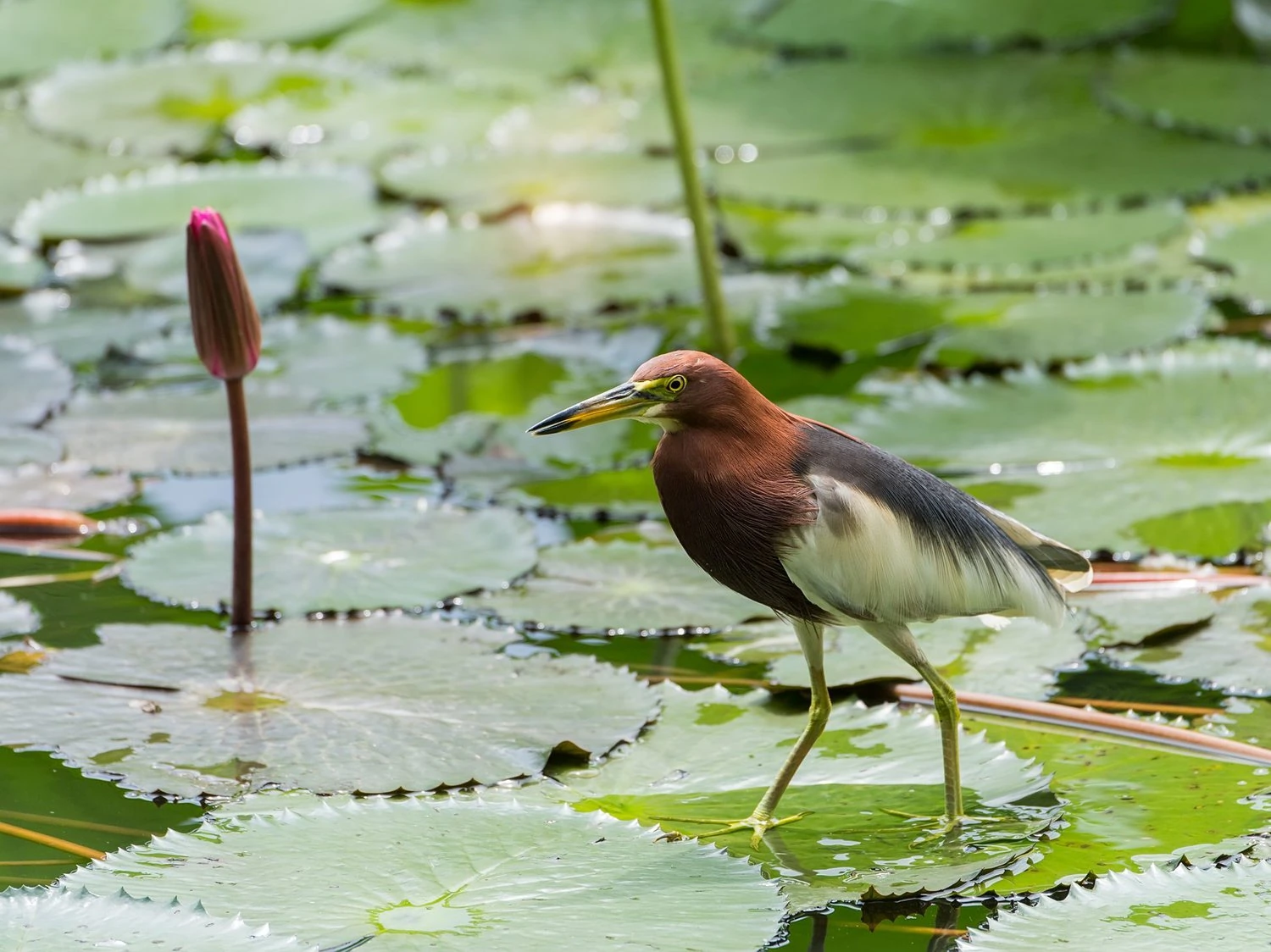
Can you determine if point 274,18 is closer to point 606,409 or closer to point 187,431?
point 187,431

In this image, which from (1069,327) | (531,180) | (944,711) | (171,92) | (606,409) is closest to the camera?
(606,409)

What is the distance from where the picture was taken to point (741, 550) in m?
1.80

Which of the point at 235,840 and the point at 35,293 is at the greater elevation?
the point at 35,293

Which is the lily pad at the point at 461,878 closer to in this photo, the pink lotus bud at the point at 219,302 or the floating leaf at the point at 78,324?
the pink lotus bud at the point at 219,302

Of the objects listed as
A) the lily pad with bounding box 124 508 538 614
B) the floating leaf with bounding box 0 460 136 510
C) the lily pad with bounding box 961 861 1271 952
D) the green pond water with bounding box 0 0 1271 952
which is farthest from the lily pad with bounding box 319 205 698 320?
the lily pad with bounding box 961 861 1271 952

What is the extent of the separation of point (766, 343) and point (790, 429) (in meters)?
1.84

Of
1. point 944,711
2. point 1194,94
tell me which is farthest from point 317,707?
point 1194,94

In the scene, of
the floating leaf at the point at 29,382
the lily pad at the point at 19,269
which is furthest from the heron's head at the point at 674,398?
the lily pad at the point at 19,269

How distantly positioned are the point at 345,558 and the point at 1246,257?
2.49 m

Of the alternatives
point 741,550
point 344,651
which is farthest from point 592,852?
point 344,651

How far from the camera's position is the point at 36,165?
15.5 ft

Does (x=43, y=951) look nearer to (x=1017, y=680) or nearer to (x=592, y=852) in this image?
(x=592, y=852)

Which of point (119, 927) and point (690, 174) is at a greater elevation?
point (690, 174)

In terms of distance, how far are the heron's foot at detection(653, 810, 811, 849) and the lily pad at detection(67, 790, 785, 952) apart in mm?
132
